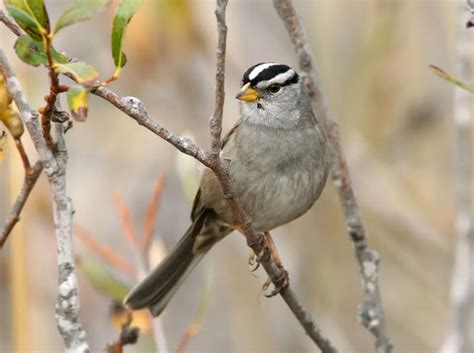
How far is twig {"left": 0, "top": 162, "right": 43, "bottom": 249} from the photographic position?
5.08 ft

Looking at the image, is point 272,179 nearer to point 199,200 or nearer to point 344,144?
point 199,200

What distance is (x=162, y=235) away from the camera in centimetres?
555

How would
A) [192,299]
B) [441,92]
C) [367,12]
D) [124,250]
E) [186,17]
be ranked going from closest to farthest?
1. [186,17]
2. [367,12]
3. [441,92]
4. [124,250]
5. [192,299]

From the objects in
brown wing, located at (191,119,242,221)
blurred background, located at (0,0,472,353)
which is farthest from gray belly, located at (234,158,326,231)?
blurred background, located at (0,0,472,353)

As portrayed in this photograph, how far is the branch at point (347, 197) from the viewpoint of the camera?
2.38 metres

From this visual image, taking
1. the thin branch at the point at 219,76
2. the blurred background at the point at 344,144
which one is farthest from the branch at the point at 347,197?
the blurred background at the point at 344,144

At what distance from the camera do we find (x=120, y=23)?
5.45 feet

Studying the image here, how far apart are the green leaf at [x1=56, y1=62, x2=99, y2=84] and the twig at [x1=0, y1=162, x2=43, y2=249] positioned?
196 mm

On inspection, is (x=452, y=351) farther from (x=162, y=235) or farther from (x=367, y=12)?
(x=162, y=235)

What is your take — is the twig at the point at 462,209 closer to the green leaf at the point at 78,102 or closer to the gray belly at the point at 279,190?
the gray belly at the point at 279,190

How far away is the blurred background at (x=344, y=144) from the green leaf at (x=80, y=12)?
2.28m

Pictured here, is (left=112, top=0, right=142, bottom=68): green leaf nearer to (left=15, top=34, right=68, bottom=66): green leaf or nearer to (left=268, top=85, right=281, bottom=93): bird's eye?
(left=15, top=34, right=68, bottom=66): green leaf

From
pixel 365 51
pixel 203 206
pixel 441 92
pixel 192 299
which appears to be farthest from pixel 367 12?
pixel 192 299

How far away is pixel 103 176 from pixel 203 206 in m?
1.36
